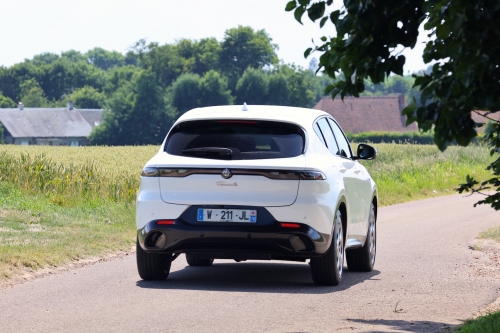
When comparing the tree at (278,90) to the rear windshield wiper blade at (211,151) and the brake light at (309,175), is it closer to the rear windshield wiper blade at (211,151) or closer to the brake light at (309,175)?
the rear windshield wiper blade at (211,151)

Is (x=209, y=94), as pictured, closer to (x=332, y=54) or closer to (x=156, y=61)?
(x=156, y=61)

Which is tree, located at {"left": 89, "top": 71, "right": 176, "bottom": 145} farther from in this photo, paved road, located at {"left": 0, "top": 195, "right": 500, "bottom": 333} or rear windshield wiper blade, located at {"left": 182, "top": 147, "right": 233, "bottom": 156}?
rear windshield wiper blade, located at {"left": 182, "top": 147, "right": 233, "bottom": 156}

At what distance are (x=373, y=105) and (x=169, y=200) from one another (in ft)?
361

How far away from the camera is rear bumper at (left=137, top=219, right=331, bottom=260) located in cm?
962

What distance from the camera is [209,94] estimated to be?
438 ft

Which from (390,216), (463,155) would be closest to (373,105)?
(463,155)

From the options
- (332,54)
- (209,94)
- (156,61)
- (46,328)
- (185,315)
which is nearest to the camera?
(332,54)

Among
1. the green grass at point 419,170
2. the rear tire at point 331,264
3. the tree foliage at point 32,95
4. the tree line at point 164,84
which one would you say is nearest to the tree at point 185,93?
the tree line at point 164,84

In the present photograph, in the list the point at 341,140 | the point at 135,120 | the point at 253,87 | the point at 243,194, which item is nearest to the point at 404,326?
the point at 243,194

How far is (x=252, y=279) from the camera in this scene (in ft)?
35.9

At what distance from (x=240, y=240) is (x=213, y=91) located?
124m

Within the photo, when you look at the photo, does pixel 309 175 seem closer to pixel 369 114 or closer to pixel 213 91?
pixel 369 114

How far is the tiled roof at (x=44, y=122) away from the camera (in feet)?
488

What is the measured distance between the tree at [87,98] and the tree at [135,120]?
136ft
